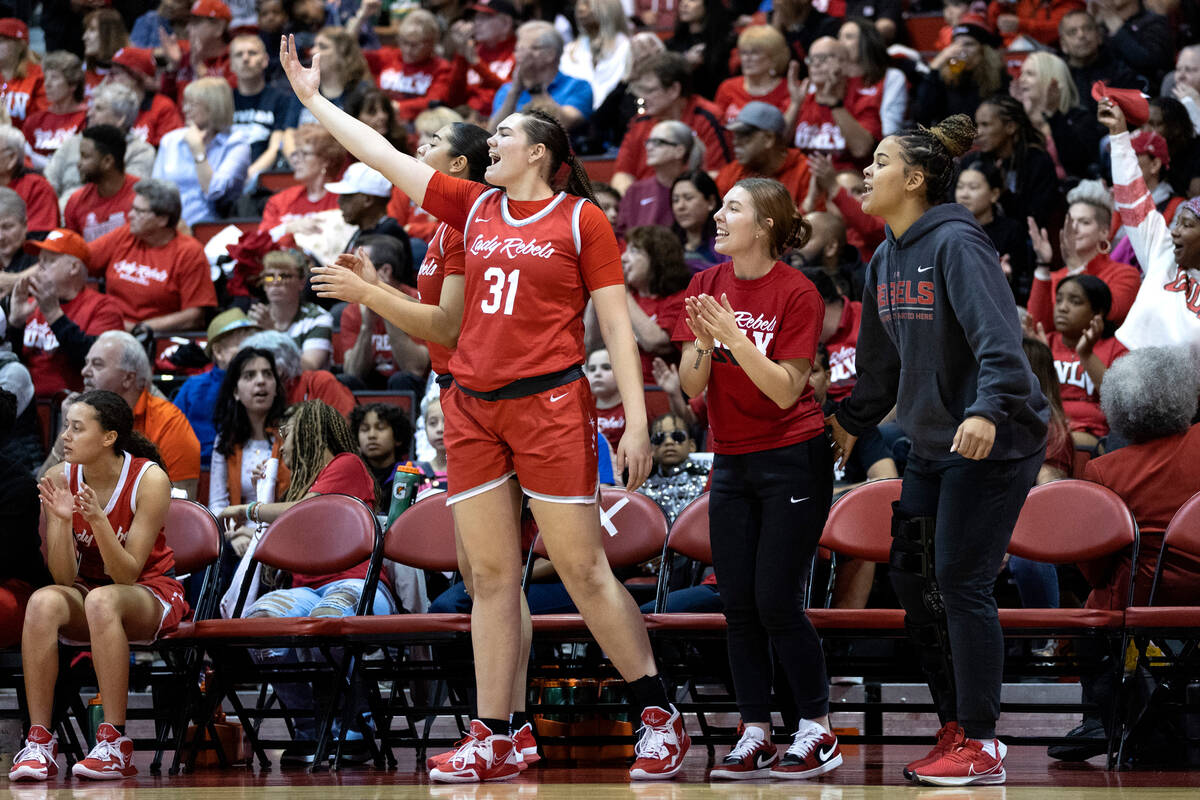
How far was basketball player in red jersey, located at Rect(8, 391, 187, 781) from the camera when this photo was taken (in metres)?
4.33

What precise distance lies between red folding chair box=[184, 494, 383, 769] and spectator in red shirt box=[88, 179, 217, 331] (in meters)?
3.40

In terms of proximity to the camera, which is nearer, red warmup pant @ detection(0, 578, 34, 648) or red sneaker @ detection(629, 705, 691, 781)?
red sneaker @ detection(629, 705, 691, 781)

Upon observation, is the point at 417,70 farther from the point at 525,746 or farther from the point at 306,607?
the point at 525,746

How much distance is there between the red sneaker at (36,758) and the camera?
13.9 ft

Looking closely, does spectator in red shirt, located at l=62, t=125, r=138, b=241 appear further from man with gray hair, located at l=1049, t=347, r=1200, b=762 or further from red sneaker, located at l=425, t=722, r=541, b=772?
man with gray hair, located at l=1049, t=347, r=1200, b=762

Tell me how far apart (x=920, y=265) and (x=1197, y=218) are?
2.25m

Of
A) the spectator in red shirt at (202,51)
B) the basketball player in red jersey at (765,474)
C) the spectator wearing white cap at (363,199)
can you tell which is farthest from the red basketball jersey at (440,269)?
the spectator in red shirt at (202,51)

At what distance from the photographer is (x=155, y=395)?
678cm

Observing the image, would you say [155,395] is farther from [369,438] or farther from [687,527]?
[687,527]

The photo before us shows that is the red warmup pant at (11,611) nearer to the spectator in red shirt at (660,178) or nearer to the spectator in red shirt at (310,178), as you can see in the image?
the spectator in red shirt at (660,178)

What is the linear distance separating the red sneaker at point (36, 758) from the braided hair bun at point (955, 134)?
9.68 feet

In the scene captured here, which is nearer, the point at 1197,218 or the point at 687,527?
the point at 687,527

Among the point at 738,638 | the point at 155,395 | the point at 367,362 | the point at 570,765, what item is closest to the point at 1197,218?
the point at 738,638

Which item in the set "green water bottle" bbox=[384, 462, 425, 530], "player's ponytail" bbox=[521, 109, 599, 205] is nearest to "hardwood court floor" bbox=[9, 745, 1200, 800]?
"green water bottle" bbox=[384, 462, 425, 530]
